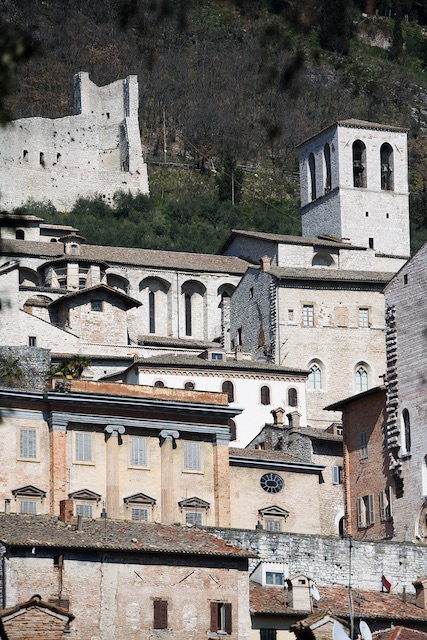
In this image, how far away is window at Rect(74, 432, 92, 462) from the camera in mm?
47969

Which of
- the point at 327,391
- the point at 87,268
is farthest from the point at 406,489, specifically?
the point at 87,268

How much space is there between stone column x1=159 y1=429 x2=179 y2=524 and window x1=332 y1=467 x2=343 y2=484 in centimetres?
1203

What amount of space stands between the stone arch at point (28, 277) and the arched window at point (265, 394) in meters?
21.6

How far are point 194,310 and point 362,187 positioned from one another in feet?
52.3

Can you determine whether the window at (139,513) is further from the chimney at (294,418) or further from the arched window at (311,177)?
the arched window at (311,177)

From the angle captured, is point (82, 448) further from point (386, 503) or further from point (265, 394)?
point (265, 394)

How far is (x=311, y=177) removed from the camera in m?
112

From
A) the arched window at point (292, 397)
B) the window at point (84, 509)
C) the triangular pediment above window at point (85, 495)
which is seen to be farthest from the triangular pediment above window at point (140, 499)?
the arched window at point (292, 397)

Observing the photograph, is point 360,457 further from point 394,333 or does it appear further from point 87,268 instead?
Answer: point 87,268

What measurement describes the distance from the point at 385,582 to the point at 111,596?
10.4 meters

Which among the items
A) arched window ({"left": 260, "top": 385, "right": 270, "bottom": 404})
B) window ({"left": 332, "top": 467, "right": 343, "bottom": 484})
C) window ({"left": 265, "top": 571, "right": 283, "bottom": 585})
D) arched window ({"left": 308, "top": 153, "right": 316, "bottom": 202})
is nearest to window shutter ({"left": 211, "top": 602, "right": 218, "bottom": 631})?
window ({"left": 265, "top": 571, "right": 283, "bottom": 585})

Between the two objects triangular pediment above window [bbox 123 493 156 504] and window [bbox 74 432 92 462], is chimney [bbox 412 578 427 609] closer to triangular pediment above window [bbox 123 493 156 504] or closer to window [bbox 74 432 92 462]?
triangular pediment above window [bbox 123 493 156 504]

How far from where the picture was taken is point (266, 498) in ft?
173

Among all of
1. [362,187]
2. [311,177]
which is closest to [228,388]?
[362,187]
